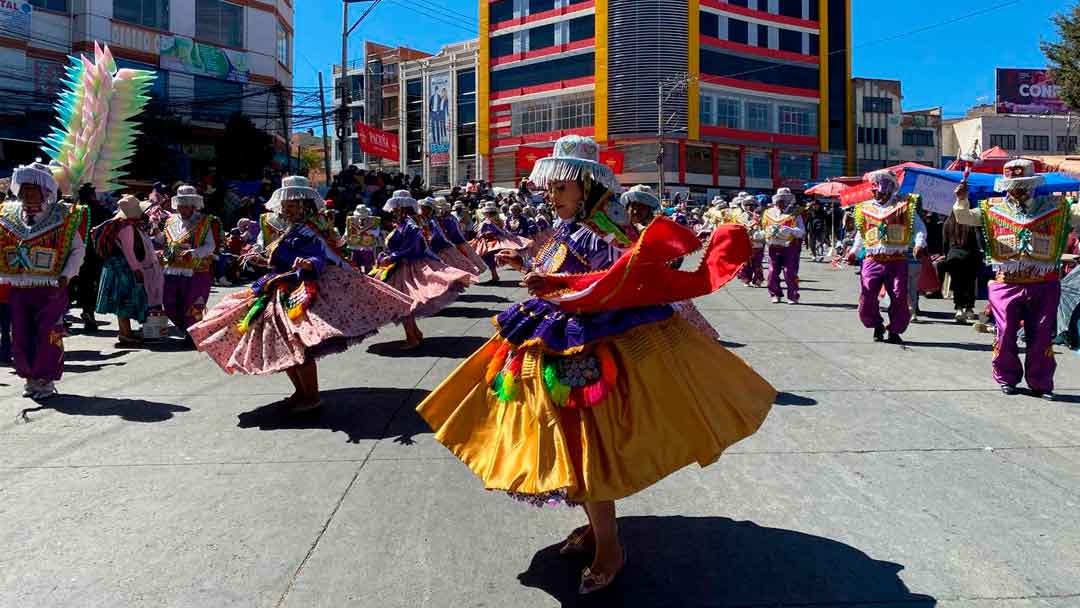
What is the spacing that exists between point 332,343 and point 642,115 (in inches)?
2013

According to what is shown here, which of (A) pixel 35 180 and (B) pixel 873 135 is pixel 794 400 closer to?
(A) pixel 35 180

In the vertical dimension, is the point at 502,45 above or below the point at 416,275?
above

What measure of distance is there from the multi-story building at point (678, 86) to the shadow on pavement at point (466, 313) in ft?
136

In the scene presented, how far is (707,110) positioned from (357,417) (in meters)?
54.0

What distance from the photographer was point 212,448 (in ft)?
19.0

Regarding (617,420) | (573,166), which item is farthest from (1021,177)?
(617,420)

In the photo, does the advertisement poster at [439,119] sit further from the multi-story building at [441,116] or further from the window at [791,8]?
the window at [791,8]

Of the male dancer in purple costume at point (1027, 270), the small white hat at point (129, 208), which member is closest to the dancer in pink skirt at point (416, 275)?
the small white hat at point (129, 208)

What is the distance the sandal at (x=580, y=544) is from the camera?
3.84 m

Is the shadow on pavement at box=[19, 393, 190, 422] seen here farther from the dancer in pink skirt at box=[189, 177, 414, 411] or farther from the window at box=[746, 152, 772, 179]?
the window at box=[746, 152, 772, 179]

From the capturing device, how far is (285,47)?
44594mm

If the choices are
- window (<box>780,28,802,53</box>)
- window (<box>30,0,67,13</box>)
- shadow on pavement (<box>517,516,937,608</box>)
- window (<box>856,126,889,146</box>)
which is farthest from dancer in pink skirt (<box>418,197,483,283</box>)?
window (<box>856,126,889,146</box>)

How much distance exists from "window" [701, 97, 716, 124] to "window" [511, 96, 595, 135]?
7.29 meters

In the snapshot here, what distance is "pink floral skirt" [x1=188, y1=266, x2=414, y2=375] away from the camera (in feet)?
20.8
